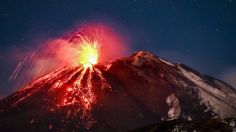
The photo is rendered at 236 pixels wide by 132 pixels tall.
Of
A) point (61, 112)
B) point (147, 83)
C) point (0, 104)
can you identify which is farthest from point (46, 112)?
point (147, 83)

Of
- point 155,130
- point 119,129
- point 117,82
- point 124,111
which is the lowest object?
point 155,130

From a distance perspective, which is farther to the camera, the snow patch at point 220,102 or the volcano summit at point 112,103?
the snow patch at point 220,102

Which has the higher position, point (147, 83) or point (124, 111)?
point (147, 83)

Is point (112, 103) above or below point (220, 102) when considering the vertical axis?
above

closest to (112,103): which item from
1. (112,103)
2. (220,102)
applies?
(112,103)

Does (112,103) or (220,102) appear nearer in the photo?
(112,103)

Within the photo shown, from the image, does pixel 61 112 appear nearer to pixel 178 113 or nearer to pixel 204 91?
pixel 178 113

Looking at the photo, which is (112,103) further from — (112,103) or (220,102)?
(220,102)

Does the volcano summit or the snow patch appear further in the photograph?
the snow patch
